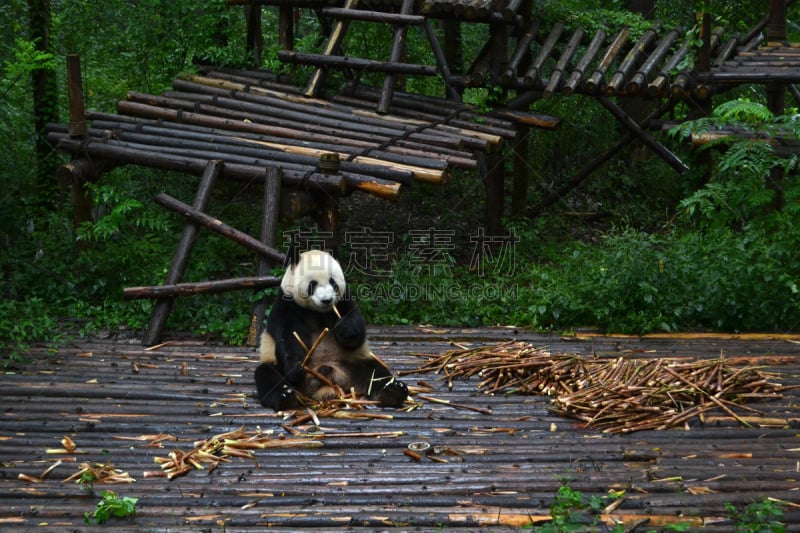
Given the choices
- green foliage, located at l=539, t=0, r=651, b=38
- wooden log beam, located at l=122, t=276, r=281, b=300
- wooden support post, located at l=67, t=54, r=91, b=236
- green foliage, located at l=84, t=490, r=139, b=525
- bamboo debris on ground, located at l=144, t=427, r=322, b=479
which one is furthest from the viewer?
green foliage, located at l=539, t=0, r=651, b=38

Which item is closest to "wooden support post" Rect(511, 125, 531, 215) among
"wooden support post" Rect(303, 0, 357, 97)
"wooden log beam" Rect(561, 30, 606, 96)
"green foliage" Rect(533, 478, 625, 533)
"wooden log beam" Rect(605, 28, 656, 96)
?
"wooden log beam" Rect(561, 30, 606, 96)

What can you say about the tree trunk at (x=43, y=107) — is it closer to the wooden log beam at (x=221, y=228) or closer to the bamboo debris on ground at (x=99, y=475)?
the wooden log beam at (x=221, y=228)

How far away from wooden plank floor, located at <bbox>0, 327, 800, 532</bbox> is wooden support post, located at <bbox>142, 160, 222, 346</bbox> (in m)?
0.83

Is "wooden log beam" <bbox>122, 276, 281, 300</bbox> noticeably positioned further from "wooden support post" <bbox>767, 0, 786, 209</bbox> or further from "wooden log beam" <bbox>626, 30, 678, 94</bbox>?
"wooden log beam" <bbox>626, 30, 678, 94</bbox>

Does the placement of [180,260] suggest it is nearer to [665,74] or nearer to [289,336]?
[289,336]

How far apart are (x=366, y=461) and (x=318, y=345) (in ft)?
3.94

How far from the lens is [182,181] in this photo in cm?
1020

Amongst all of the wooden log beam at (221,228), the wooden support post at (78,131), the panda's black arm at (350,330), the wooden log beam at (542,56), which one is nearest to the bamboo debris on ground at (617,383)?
the panda's black arm at (350,330)

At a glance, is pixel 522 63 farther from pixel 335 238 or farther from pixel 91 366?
pixel 91 366

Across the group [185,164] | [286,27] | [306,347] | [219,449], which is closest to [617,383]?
[306,347]

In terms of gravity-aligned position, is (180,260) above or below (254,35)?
below

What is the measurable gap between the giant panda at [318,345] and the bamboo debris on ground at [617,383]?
62cm

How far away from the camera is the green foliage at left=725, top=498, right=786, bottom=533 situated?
383 centimetres

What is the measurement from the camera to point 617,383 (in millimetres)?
5691
